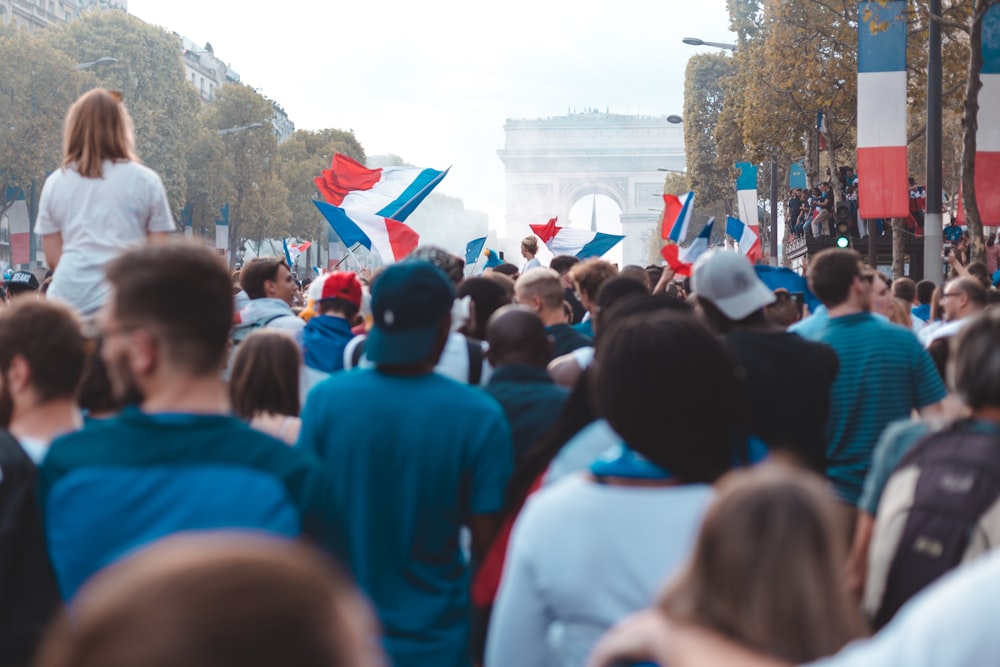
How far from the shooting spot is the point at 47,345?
11.6 ft

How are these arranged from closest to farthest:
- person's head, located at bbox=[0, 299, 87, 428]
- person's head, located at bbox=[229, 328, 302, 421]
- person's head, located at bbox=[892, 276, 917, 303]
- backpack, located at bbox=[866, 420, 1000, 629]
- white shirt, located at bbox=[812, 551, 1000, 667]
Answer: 1. white shirt, located at bbox=[812, 551, 1000, 667]
2. backpack, located at bbox=[866, 420, 1000, 629]
3. person's head, located at bbox=[0, 299, 87, 428]
4. person's head, located at bbox=[229, 328, 302, 421]
5. person's head, located at bbox=[892, 276, 917, 303]

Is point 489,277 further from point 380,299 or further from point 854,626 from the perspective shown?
point 854,626

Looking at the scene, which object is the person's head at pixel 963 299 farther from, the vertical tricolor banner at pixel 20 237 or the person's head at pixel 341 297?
the vertical tricolor banner at pixel 20 237

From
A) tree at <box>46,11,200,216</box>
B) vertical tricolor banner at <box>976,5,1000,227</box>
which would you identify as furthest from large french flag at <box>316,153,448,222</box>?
tree at <box>46,11,200,216</box>

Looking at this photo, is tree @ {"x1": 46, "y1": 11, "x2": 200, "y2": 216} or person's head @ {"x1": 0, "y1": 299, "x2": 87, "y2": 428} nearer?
person's head @ {"x1": 0, "y1": 299, "x2": 87, "y2": 428}

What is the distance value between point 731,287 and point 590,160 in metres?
116

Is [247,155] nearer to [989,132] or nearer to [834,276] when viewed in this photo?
[989,132]

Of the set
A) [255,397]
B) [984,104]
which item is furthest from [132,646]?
[984,104]

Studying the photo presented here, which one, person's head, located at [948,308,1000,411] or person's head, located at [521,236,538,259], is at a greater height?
person's head, located at [948,308,1000,411]

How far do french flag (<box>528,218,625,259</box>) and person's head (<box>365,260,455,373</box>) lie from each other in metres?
13.4

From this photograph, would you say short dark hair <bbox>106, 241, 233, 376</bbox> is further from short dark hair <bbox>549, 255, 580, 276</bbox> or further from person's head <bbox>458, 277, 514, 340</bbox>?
short dark hair <bbox>549, 255, 580, 276</bbox>

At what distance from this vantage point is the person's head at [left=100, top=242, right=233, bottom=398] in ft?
8.52

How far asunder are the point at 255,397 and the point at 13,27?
50986 mm

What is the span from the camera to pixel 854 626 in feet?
5.75
